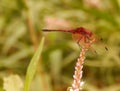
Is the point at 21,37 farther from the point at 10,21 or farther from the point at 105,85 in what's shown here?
the point at 105,85

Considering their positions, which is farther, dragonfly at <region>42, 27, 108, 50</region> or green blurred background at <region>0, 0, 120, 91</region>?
green blurred background at <region>0, 0, 120, 91</region>

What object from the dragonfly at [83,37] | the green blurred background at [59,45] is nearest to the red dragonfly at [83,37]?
the dragonfly at [83,37]

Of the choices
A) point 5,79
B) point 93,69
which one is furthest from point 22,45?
point 5,79

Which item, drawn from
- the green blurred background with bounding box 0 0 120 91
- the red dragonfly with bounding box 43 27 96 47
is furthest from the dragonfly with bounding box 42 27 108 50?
the green blurred background with bounding box 0 0 120 91

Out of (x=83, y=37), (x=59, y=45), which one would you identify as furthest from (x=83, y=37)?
(x=59, y=45)

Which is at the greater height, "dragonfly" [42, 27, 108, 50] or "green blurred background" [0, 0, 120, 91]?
"green blurred background" [0, 0, 120, 91]

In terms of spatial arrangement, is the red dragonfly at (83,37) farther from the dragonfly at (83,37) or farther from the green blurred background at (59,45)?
the green blurred background at (59,45)

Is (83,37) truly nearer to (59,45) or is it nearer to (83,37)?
(83,37)

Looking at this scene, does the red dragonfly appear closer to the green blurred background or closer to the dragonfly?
the dragonfly

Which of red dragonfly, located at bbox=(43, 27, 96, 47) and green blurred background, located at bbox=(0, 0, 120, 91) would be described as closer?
red dragonfly, located at bbox=(43, 27, 96, 47)
